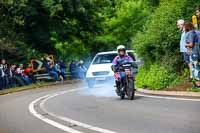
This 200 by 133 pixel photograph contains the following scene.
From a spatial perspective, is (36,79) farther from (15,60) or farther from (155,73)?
(155,73)

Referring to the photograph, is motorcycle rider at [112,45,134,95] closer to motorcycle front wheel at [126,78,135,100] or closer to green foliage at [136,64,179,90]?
motorcycle front wheel at [126,78,135,100]

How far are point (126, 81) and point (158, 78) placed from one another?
5.09ft

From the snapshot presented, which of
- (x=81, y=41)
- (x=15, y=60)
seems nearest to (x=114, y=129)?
(x=15, y=60)

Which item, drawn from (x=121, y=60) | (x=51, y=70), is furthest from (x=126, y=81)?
(x=51, y=70)

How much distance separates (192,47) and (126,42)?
33.8 meters

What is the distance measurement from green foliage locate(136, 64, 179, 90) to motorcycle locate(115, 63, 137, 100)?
4.20 ft

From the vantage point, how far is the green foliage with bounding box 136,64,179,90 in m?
18.1

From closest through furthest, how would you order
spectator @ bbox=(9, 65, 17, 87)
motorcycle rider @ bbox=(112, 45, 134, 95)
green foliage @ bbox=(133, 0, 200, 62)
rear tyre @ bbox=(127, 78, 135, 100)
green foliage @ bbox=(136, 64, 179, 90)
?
rear tyre @ bbox=(127, 78, 135, 100) → motorcycle rider @ bbox=(112, 45, 134, 95) → green foliage @ bbox=(136, 64, 179, 90) → green foliage @ bbox=(133, 0, 200, 62) → spectator @ bbox=(9, 65, 17, 87)

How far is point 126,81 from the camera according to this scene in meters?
17.1

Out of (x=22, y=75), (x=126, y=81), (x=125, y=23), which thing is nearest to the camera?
(x=126, y=81)

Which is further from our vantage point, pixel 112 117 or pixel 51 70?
pixel 51 70

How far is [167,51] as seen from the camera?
19.7 metres

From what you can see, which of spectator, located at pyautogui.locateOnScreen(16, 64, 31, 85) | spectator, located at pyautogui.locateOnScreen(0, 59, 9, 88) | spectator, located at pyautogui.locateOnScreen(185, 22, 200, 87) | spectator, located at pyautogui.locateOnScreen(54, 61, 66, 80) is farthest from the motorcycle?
spectator, located at pyautogui.locateOnScreen(54, 61, 66, 80)

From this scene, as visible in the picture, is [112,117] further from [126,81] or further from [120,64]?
[120,64]
